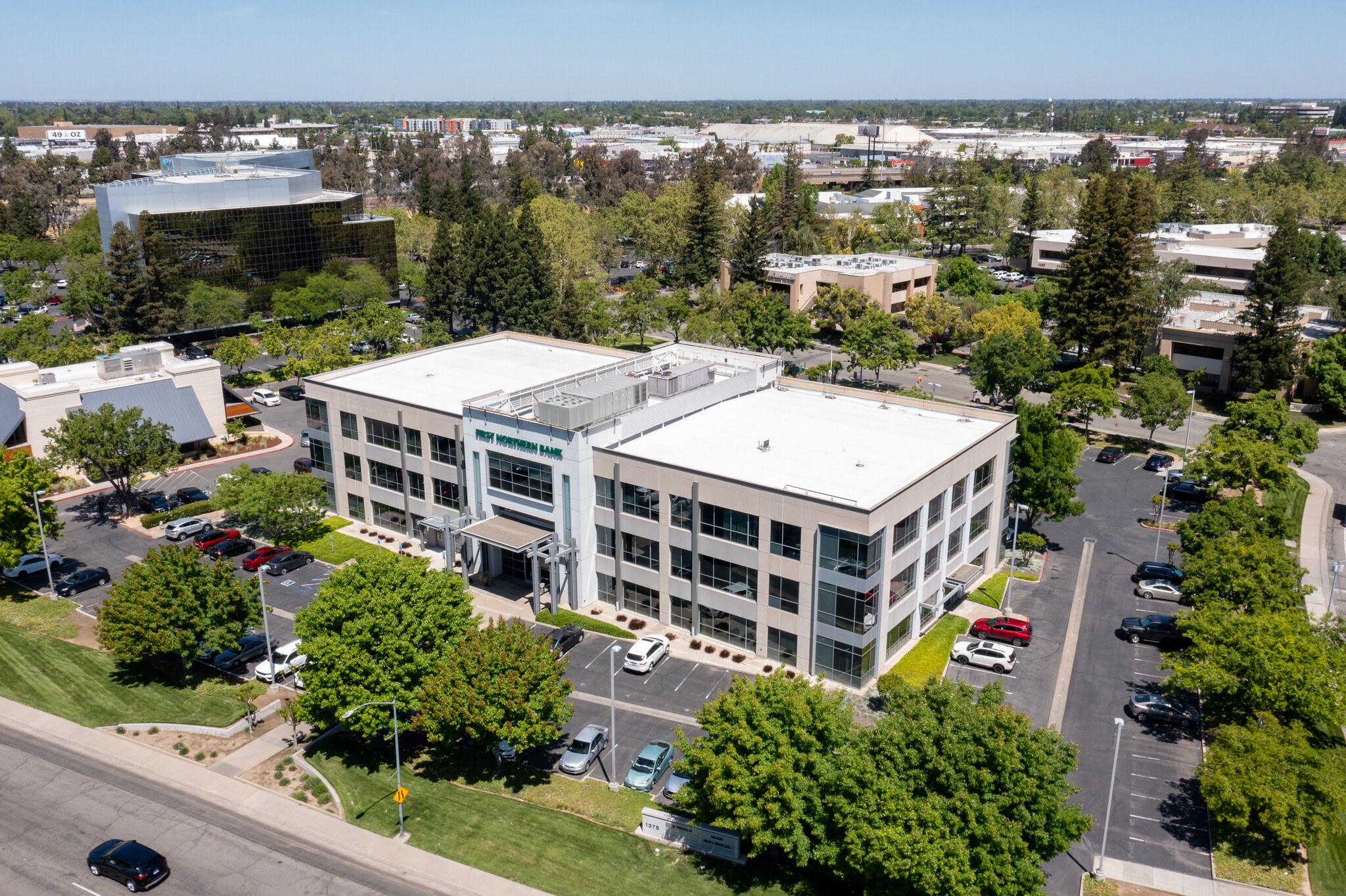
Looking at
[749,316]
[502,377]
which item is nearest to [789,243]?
[749,316]

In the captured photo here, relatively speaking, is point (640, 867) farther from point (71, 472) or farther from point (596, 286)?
point (596, 286)

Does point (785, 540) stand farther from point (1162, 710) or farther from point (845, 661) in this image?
point (1162, 710)

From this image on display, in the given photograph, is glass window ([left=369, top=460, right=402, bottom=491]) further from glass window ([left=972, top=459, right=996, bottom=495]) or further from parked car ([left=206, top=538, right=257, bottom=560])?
glass window ([left=972, top=459, right=996, bottom=495])

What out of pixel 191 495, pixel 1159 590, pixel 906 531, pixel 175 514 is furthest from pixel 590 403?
pixel 191 495

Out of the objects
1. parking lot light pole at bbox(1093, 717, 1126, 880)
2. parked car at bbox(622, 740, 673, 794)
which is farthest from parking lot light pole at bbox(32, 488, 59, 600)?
parking lot light pole at bbox(1093, 717, 1126, 880)

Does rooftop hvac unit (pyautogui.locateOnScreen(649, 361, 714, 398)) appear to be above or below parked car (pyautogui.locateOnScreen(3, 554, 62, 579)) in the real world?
above

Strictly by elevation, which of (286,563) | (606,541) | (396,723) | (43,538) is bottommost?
(286,563)
